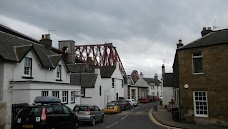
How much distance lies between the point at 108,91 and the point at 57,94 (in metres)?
20.9

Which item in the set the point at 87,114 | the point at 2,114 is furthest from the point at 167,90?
the point at 2,114

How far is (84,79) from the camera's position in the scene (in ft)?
123

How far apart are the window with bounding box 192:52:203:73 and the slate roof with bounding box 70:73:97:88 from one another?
733 inches

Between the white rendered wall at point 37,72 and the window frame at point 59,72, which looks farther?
the window frame at point 59,72

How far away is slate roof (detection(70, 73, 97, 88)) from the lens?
120 feet

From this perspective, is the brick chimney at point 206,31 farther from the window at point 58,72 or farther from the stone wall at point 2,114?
the stone wall at point 2,114

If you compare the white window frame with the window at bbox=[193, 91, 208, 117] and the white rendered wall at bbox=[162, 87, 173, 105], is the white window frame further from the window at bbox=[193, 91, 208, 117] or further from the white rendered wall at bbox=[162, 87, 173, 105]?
the white rendered wall at bbox=[162, 87, 173, 105]

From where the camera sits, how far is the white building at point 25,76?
18655 millimetres

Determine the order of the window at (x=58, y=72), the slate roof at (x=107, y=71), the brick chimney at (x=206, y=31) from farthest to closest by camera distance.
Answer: the slate roof at (x=107, y=71) → the window at (x=58, y=72) → the brick chimney at (x=206, y=31)

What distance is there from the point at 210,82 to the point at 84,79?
71.5 feet

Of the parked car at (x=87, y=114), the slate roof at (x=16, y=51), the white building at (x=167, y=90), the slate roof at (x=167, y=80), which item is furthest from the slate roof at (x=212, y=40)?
the white building at (x=167, y=90)

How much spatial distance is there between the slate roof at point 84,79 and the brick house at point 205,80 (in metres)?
18.1

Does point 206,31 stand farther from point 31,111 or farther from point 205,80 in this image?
point 31,111

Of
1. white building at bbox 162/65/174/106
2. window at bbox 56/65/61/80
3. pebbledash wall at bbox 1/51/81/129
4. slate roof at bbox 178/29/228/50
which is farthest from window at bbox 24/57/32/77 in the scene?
white building at bbox 162/65/174/106
